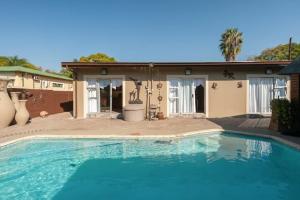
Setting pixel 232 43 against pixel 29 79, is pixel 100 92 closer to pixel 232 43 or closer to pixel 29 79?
pixel 29 79

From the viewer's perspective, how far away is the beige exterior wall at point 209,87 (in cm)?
1292

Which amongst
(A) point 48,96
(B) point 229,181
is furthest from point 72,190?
(A) point 48,96

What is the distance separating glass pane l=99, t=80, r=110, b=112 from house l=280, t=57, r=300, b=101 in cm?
873

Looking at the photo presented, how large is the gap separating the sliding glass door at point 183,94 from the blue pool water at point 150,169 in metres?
5.06

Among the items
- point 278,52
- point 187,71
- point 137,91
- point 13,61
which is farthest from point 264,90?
point 13,61

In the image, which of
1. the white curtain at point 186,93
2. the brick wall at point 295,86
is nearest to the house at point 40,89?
the white curtain at point 186,93

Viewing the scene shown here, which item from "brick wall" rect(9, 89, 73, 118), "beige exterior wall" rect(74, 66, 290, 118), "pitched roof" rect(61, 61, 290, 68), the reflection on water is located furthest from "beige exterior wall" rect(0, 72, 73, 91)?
the reflection on water

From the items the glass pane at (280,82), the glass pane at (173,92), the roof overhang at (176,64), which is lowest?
the glass pane at (173,92)

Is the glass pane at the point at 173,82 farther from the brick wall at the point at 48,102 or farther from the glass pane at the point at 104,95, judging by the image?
the brick wall at the point at 48,102

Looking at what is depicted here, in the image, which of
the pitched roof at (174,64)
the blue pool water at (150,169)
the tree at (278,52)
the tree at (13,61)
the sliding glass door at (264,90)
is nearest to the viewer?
the blue pool water at (150,169)

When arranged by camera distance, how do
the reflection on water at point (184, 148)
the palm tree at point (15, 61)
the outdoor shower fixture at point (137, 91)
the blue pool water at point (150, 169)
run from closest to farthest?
the blue pool water at point (150, 169)
the reflection on water at point (184, 148)
the outdoor shower fixture at point (137, 91)
the palm tree at point (15, 61)

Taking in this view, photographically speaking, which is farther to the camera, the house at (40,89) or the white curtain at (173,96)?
the house at (40,89)

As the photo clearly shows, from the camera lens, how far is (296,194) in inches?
173

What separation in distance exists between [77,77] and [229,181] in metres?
10.2
